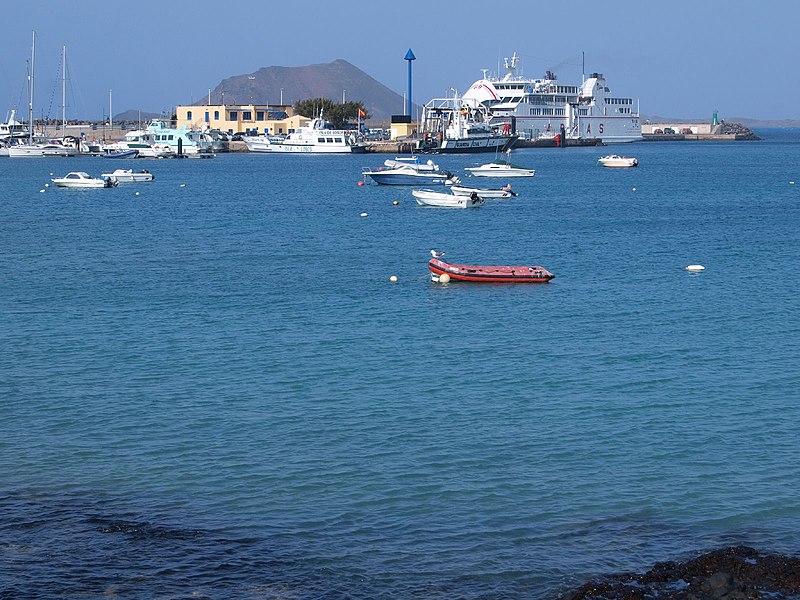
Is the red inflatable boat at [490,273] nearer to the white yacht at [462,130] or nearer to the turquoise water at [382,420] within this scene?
the turquoise water at [382,420]

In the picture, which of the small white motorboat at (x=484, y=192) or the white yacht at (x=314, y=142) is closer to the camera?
the small white motorboat at (x=484, y=192)

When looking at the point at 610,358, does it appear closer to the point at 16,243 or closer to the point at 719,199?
the point at 16,243

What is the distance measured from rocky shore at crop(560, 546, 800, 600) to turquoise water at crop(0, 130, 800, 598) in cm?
54

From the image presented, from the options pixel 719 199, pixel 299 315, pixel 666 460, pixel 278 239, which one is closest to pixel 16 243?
pixel 278 239

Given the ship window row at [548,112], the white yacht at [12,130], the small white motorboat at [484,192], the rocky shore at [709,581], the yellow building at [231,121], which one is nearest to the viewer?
the rocky shore at [709,581]

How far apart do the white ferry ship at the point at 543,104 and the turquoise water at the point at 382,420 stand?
432ft

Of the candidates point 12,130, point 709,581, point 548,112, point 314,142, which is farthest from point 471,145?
point 709,581

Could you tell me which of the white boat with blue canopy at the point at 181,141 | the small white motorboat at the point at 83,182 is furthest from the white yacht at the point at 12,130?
the small white motorboat at the point at 83,182

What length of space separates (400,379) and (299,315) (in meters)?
7.76

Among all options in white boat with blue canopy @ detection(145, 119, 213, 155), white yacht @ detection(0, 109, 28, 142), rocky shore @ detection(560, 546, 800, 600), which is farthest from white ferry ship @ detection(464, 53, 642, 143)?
rocky shore @ detection(560, 546, 800, 600)

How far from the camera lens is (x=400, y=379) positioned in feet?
75.7

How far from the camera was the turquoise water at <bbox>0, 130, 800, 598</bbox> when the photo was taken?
46.7 ft

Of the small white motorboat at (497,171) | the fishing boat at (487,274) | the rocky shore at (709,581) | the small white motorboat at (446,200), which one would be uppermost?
the small white motorboat at (497,171)

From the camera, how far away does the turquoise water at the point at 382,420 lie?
14.2 metres
